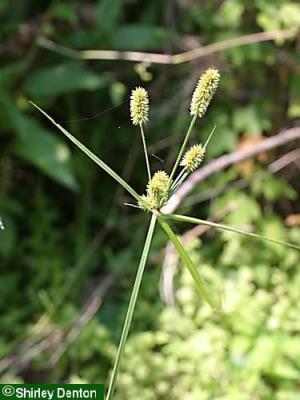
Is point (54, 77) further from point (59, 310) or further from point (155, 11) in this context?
point (59, 310)

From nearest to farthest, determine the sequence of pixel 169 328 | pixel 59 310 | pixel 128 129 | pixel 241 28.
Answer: pixel 169 328 → pixel 59 310 → pixel 241 28 → pixel 128 129

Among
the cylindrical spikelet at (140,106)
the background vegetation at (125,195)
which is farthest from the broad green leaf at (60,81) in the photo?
the cylindrical spikelet at (140,106)

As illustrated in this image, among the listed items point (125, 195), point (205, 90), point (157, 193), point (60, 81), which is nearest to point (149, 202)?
point (157, 193)

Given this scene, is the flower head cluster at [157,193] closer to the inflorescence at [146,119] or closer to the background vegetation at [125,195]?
the inflorescence at [146,119]

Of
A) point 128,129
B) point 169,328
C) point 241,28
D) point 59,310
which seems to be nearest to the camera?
point 169,328

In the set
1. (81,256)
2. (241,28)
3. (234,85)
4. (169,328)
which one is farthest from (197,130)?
(169,328)

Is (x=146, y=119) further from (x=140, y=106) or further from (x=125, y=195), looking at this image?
(x=125, y=195)
